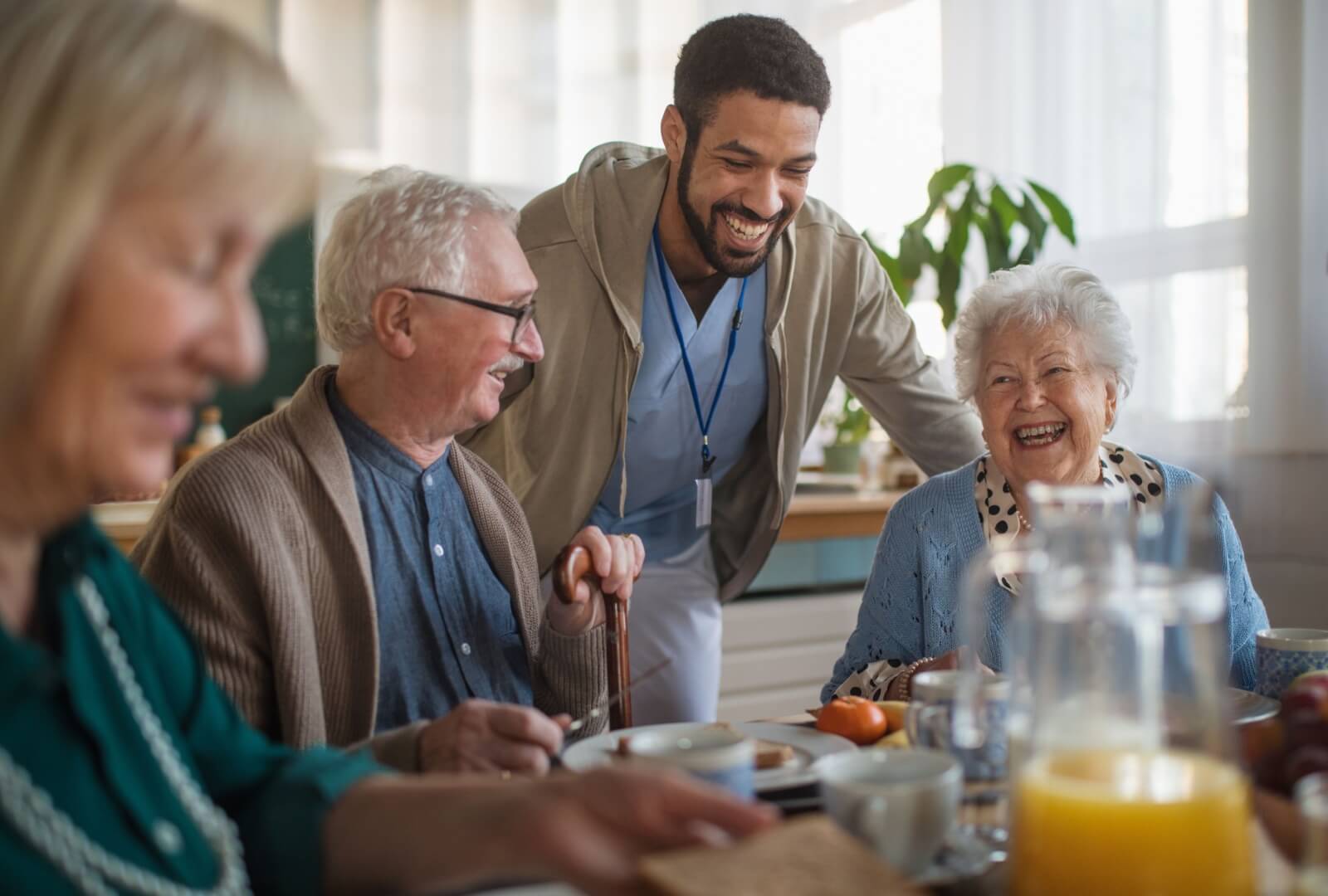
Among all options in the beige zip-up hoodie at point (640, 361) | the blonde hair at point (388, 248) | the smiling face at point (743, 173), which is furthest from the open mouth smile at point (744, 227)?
the blonde hair at point (388, 248)

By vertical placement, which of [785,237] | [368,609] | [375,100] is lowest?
[368,609]

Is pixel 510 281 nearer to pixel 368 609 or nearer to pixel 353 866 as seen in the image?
pixel 368 609

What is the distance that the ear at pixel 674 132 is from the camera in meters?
2.10

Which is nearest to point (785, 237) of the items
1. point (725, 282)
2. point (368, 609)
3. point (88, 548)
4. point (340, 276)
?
point (725, 282)

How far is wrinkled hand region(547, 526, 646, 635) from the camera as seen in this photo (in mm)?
1480

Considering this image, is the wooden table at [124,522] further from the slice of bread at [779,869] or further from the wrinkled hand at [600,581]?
the slice of bread at [779,869]

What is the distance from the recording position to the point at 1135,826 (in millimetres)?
659

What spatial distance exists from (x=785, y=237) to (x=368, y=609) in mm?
1207

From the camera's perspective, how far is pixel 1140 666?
0.70 meters

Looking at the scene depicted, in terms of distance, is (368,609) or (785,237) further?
(785,237)

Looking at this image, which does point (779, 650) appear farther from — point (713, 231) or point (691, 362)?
point (713, 231)

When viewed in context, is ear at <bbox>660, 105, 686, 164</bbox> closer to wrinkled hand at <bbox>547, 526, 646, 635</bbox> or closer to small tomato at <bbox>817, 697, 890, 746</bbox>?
wrinkled hand at <bbox>547, 526, 646, 635</bbox>

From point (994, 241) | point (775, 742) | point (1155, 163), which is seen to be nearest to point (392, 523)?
point (775, 742)

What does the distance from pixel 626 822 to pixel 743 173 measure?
4.80 ft
